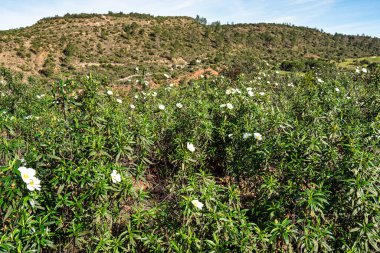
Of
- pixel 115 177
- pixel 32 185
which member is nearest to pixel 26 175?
pixel 32 185

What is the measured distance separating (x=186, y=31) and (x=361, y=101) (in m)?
46.0

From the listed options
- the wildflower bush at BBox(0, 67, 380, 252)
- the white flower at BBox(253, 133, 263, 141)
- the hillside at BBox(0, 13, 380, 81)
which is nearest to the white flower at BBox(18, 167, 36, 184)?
the wildflower bush at BBox(0, 67, 380, 252)

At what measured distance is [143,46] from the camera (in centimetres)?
4156

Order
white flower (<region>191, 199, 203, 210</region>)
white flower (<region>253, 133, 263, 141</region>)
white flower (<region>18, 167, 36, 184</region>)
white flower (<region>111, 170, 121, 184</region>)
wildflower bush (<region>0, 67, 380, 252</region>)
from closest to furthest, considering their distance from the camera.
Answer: white flower (<region>18, 167, 36, 184</region>) < wildflower bush (<region>0, 67, 380, 252</region>) < white flower (<region>191, 199, 203, 210</region>) < white flower (<region>111, 170, 121, 184</region>) < white flower (<region>253, 133, 263, 141</region>)

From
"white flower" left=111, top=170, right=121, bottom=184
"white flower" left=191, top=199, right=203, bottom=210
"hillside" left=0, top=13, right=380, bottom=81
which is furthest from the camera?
"hillside" left=0, top=13, right=380, bottom=81

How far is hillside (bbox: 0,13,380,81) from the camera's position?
32.0m

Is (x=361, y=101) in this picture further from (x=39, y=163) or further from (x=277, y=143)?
(x=39, y=163)

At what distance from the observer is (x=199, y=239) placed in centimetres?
338

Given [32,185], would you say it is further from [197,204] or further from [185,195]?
[185,195]

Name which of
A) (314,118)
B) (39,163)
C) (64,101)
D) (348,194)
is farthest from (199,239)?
(314,118)

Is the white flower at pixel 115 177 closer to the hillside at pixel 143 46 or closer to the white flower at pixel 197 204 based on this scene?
the white flower at pixel 197 204

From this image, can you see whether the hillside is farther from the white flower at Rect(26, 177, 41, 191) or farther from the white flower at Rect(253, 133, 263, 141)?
the white flower at Rect(26, 177, 41, 191)

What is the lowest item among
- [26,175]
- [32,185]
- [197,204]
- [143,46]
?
[197,204]

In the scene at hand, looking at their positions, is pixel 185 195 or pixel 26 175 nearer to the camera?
pixel 26 175
